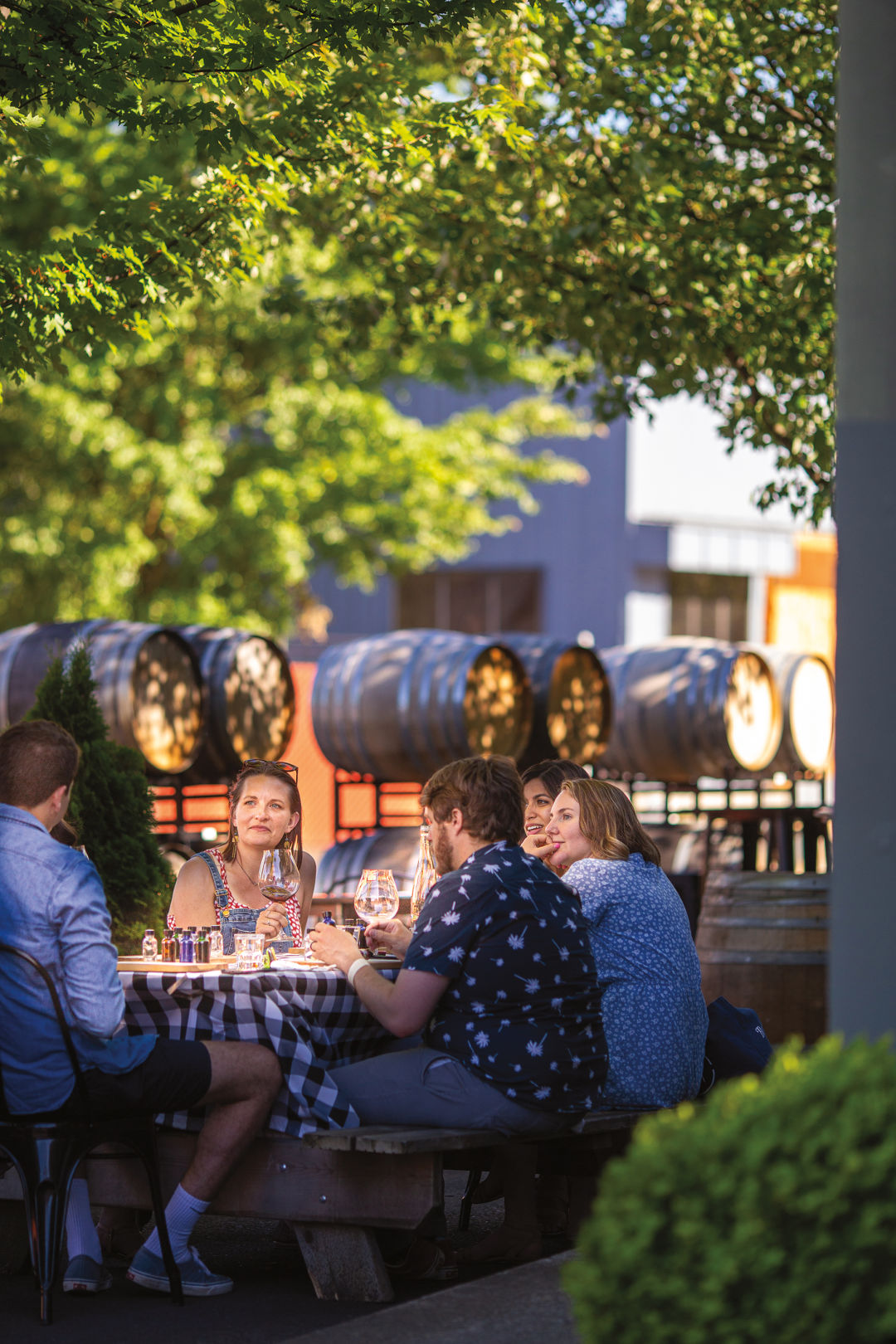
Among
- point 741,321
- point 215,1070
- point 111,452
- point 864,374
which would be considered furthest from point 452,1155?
point 111,452

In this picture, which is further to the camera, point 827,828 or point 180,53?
point 827,828

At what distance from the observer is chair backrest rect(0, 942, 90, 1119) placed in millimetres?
4324

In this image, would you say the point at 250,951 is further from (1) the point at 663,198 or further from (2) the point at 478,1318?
(1) the point at 663,198

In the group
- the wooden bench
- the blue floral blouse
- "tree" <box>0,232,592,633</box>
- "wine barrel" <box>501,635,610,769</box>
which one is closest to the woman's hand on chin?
the blue floral blouse

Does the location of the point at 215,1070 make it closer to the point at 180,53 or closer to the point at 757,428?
the point at 180,53

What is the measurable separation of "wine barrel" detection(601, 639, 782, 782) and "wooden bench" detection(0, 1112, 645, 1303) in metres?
9.56

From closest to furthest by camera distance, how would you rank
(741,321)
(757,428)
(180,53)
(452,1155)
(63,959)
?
1. (63,959)
2. (452,1155)
3. (180,53)
4. (741,321)
5. (757,428)

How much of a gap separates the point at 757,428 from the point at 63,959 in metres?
6.36

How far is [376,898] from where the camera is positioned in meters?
5.18

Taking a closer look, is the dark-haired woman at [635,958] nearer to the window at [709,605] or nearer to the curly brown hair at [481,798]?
the curly brown hair at [481,798]

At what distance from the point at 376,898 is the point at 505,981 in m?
0.73

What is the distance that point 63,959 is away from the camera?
172 inches

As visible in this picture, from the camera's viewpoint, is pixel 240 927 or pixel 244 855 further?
pixel 244 855

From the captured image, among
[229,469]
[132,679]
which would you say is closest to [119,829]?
[132,679]
